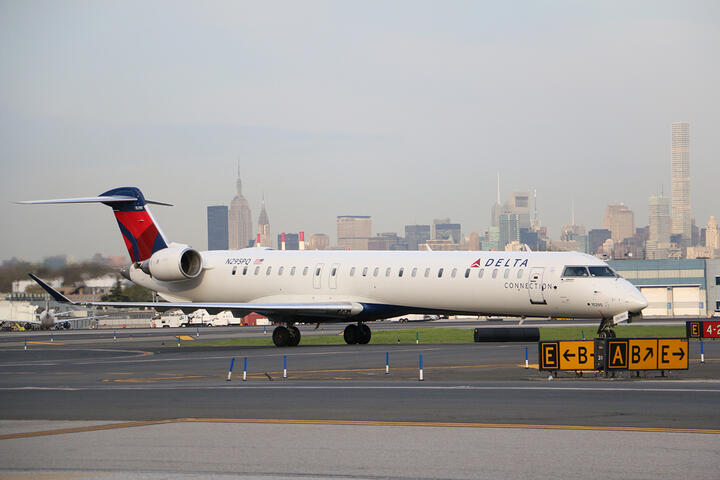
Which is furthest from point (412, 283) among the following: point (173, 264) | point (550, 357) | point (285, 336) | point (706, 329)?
point (550, 357)

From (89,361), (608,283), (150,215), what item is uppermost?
(150,215)

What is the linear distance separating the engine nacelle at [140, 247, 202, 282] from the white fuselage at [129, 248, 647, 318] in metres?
0.59

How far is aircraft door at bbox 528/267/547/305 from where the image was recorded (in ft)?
123

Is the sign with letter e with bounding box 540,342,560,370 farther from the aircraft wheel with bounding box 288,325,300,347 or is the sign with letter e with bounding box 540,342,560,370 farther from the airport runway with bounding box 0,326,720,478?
the aircraft wheel with bounding box 288,325,300,347

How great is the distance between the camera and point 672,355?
25.1 metres

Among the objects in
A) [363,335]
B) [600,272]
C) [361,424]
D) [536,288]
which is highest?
[600,272]

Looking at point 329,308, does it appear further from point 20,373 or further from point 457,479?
point 457,479

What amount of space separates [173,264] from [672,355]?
2579cm

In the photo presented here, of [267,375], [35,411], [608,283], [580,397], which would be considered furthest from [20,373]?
[608,283]

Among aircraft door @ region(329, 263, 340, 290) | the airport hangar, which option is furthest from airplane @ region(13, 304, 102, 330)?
the airport hangar

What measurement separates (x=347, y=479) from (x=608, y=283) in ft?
88.4

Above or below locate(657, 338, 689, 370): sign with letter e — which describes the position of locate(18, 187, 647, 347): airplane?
above

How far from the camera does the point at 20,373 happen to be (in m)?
31.0

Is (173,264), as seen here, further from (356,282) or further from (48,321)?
(48,321)
